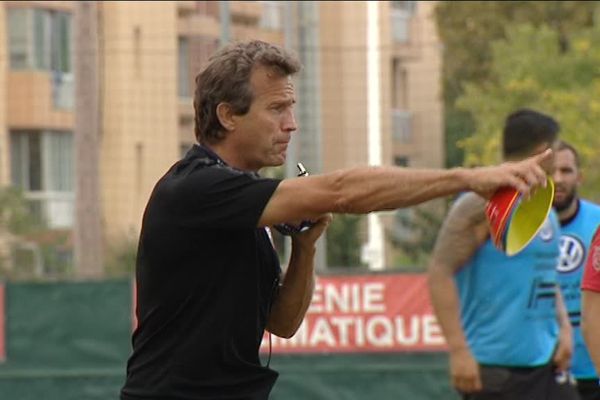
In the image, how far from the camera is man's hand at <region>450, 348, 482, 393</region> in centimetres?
745

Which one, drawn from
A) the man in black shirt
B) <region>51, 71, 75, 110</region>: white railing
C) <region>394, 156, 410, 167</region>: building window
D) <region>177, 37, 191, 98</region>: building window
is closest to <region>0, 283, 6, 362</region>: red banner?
<region>394, 156, 410, 167</region>: building window

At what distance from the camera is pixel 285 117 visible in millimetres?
4898

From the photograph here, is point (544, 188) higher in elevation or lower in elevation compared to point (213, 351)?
higher

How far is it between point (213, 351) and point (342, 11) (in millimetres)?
10416

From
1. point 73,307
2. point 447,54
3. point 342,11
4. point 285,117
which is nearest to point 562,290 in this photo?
point 285,117

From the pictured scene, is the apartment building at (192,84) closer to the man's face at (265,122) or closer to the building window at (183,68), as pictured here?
the building window at (183,68)

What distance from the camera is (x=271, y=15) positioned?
15.4 m

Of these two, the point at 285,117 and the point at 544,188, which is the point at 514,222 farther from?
the point at 285,117

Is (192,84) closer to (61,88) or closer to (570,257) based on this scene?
(61,88)

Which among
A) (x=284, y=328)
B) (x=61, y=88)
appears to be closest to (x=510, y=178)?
(x=284, y=328)

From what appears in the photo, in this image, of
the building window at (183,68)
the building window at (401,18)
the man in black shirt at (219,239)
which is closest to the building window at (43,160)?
the building window at (183,68)

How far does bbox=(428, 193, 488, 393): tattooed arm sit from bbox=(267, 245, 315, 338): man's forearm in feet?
7.41

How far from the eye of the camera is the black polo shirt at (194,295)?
15.6 feet

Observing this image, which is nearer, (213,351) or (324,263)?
(213,351)
